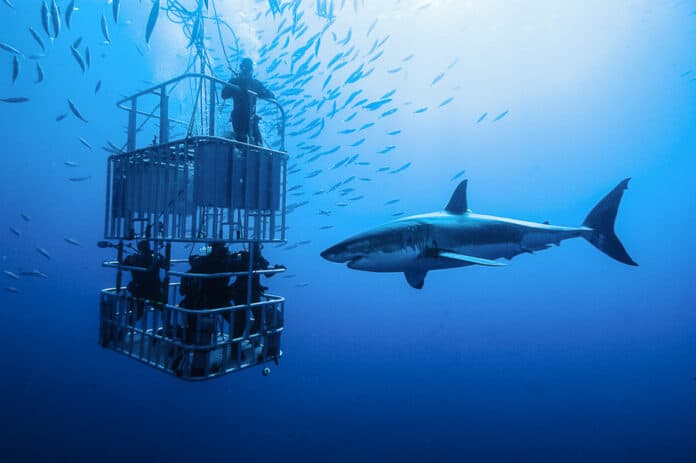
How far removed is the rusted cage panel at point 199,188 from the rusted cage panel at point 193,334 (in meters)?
0.86

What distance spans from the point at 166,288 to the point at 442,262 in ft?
11.9

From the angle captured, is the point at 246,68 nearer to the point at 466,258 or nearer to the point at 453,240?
the point at 453,240

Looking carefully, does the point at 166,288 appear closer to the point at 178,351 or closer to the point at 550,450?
the point at 178,351

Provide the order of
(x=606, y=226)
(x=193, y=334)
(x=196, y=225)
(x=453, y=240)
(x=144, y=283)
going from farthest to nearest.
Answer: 1. (x=606, y=226)
2. (x=453, y=240)
3. (x=144, y=283)
4. (x=196, y=225)
5. (x=193, y=334)

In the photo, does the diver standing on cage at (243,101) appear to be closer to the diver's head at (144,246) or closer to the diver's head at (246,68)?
the diver's head at (246,68)

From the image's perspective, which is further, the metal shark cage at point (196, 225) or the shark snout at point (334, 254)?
the shark snout at point (334, 254)

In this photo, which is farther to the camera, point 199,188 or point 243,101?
point 243,101

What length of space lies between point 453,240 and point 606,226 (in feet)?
11.3

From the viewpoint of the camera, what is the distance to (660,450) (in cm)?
1612

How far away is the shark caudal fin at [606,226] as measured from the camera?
5867 mm

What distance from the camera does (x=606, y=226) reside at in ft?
19.5

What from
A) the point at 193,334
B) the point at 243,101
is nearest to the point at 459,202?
the point at 243,101

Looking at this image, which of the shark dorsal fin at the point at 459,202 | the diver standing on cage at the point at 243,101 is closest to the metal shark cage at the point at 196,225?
the diver standing on cage at the point at 243,101

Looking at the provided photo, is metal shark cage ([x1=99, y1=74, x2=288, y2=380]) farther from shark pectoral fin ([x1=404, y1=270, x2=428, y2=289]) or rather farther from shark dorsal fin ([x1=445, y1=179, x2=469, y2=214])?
shark dorsal fin ([x1=445, y1=179, x2=469, y2=214])
